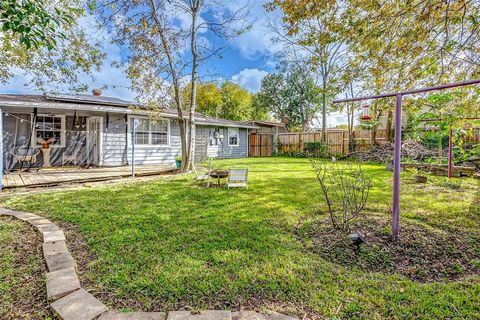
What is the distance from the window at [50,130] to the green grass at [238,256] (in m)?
5.51

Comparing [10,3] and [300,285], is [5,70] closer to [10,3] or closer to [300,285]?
[10,3]

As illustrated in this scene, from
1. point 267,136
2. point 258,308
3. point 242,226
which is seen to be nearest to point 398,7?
point 242,226

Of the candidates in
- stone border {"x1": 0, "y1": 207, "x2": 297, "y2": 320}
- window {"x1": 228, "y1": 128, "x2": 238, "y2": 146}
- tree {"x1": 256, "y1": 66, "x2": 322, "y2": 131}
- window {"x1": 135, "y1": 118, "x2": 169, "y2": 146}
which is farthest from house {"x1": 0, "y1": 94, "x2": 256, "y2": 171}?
tree {"x1": 256, "y1": 66, "x2": 322, "y2": 131}

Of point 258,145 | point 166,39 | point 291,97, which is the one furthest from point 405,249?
point 291,97

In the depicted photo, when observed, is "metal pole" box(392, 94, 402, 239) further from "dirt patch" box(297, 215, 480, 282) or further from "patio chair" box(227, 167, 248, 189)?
"patio chair" box(227, 167, 248, 189)

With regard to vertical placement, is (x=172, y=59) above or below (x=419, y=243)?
above

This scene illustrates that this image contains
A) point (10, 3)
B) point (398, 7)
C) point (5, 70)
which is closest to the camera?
point (10, 3)

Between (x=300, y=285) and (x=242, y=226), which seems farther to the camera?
(x=242, y=226)

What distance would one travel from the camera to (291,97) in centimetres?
2769

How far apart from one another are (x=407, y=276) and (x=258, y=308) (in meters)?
1.61

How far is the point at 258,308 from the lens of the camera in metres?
1.95

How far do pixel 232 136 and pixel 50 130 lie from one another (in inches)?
392

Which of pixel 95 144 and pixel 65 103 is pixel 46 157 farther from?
pixel 65 103

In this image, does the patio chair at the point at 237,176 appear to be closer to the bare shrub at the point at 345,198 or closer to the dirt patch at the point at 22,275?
the bare shrub at the point at 345,198
